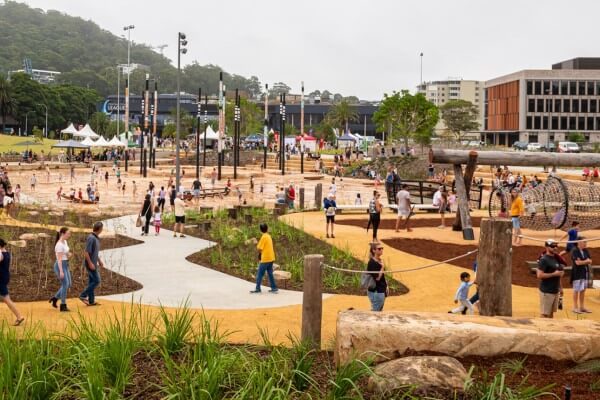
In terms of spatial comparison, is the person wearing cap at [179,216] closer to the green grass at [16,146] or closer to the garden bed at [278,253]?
the garden bed at [278,253]

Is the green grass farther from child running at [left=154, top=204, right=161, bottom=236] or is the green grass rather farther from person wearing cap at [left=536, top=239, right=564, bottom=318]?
person wearing cap at [left=536, top=239, right=564, bottom=318]

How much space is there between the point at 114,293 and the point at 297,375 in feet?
25.2

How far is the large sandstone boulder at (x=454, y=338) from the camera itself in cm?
826

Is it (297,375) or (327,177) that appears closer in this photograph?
(297,375)

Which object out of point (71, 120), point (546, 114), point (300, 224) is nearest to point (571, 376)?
point (300, 224)

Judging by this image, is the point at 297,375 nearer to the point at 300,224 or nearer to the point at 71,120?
the point at 300,224

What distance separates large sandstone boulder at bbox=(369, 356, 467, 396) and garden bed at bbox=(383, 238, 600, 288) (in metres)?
9.06

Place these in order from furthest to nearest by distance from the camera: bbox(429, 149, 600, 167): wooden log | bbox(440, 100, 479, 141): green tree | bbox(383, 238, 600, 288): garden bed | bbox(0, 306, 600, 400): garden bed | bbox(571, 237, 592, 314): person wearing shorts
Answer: bbox(440, 100, 479, 141): green tree, bbox(429, 149, 600, 167): wooden log, bbox(383, 238, 600, 288): garden bed, bbox(571, 237, 592, 314): person wearing shorts, bbox(0, 306, 600, 400): garden bed

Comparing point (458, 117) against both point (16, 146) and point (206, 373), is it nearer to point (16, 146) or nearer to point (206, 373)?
point (16, 146)

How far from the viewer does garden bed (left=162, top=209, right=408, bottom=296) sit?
52.0 ft

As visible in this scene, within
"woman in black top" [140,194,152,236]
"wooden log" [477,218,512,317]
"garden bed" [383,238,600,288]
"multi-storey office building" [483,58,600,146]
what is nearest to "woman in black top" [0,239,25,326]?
"wooden log" [477,218,512,317]

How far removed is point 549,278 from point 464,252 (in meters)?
8.55

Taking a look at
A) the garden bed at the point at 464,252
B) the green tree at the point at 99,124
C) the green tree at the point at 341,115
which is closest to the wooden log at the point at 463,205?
the garden bed at the point at 464,252

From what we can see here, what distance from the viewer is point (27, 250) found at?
61.0 ft
